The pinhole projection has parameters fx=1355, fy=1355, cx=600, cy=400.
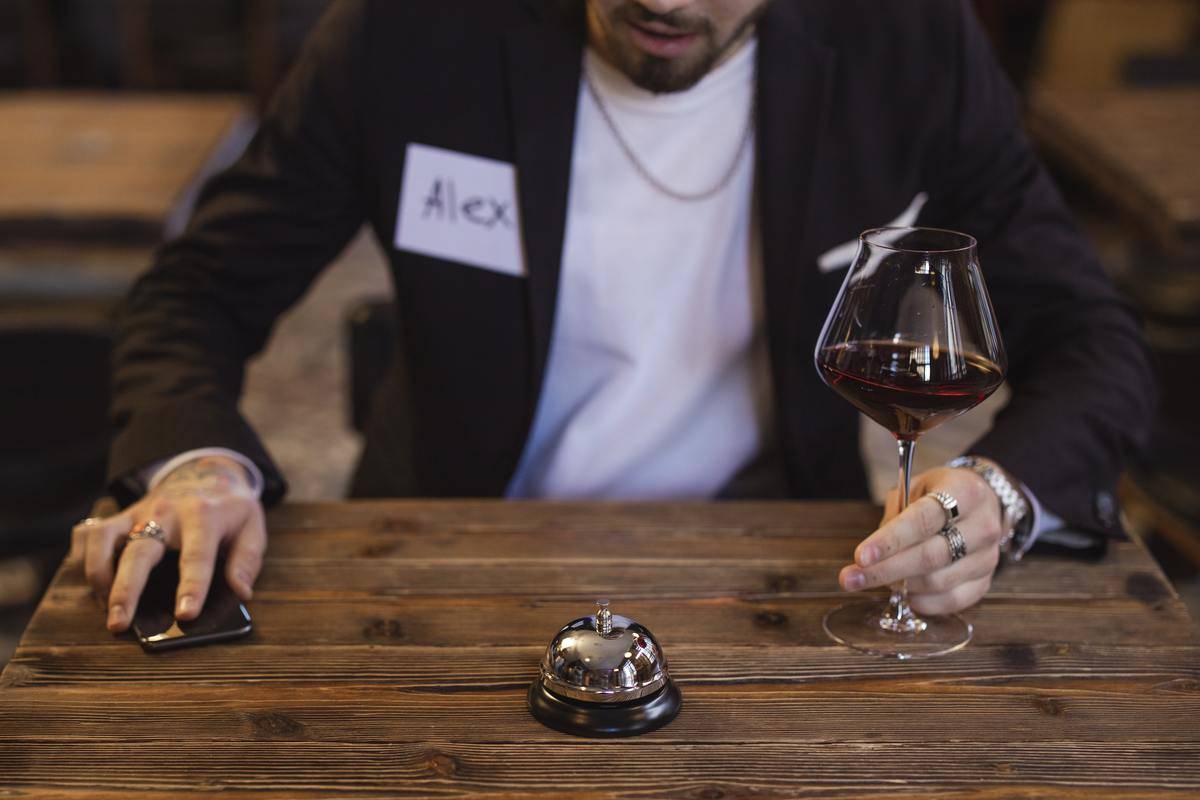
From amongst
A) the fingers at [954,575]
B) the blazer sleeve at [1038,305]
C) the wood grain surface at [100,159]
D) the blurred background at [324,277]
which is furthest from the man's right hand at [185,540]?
the wood grain surface at [100,159]

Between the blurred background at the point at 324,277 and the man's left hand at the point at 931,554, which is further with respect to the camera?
the blurred background at the point at 324,277

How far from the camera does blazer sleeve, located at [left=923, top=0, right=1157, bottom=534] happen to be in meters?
1.19

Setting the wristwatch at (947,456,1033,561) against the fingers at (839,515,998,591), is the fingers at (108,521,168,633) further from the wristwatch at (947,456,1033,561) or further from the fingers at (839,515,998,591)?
the wristwatch at (947,456,1033,561)

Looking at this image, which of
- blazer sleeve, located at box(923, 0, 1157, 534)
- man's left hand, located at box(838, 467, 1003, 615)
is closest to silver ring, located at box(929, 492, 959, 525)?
man's left hand, located at box(838, 467, 1003, 615)

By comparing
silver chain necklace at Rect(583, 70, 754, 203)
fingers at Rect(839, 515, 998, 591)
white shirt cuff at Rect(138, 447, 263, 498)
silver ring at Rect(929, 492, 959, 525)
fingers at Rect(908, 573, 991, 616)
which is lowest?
white shirt cuff at Rect(138, 447, 263, 498)

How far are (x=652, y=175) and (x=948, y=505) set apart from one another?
1.87 feet

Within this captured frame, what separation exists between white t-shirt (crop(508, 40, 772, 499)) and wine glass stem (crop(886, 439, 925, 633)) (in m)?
0.49

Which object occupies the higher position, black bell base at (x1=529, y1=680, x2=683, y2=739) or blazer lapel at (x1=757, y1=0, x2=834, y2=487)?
blazer lapel at (x1=757, y1=0, x2=834, y2=487)

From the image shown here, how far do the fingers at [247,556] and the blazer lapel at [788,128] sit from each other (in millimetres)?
591

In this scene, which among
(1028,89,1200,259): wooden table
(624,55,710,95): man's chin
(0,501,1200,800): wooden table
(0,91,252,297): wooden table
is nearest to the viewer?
(0,501,1200,800): wooden table

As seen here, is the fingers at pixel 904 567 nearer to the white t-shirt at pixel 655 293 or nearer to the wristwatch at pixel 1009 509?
the wristwatch at pixel 1009 509

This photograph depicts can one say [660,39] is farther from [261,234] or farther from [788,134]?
[261,234]

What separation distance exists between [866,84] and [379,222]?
1.74 feet

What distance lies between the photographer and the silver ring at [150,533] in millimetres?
1032
